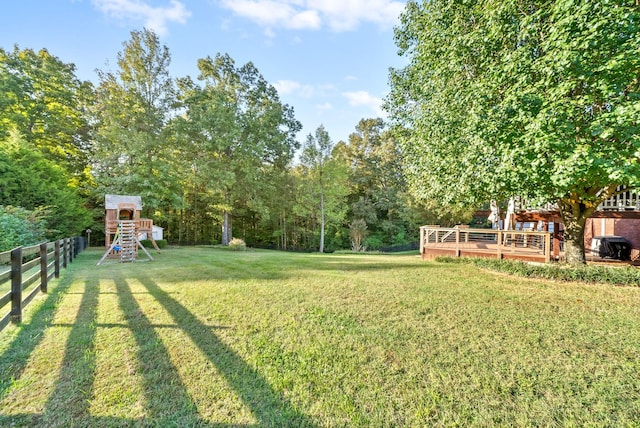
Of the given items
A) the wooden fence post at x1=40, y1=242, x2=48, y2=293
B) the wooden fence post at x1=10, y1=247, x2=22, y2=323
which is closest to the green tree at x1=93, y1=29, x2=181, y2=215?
the wooden fence post at x1=40, y1=242, x2=48, y2=293

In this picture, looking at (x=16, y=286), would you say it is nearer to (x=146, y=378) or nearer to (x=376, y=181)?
(x=146, y=378)

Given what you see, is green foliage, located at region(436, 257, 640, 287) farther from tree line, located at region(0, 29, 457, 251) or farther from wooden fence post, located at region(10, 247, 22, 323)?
tree line, located at region(0, 29, 457, 251)

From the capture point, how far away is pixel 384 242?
25.1 metres

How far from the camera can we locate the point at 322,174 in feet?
73.6

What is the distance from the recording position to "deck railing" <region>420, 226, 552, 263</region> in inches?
340

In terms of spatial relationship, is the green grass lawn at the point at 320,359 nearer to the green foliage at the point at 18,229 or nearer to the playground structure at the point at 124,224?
the green foliage at the point at 18,229

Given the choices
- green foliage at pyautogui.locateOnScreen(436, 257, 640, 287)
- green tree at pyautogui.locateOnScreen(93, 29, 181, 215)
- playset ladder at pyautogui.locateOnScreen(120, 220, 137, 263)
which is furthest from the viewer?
green tree at pyautogui.locateOnScreen(93, 29, 181, 215)

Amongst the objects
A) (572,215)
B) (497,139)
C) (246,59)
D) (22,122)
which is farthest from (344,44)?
(22,122)

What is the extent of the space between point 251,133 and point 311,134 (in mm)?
4775

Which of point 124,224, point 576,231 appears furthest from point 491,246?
point 124,224

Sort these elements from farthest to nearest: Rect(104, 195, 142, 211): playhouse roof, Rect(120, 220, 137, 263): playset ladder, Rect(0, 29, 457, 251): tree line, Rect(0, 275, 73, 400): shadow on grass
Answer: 1. Rect(0, 29, 457, 251): tree line
2. Rect(104, 195, 142, 211): playhouse roof
3. Rect(120, 220, 137, 263): playset ladder
4. Rect(0, 275, 73, 400): shadow on grass

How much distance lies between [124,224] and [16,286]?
8193 mm

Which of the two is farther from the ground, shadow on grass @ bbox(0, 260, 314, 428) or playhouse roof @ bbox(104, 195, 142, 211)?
playhouse roof @ bbox(104, 195, 142, 211)

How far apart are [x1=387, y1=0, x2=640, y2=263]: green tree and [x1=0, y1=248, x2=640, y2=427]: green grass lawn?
2.57 meters
